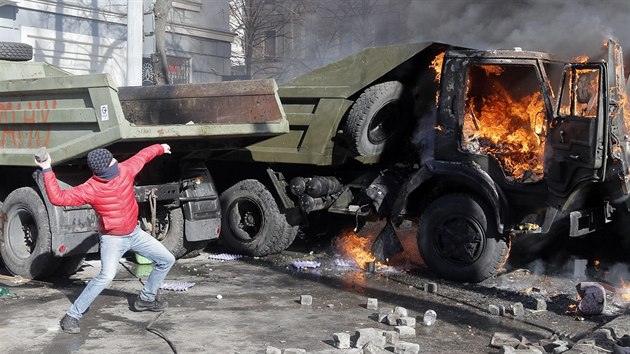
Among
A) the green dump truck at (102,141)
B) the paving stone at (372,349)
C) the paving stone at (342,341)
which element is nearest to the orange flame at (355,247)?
the green dump truck at (102,141)

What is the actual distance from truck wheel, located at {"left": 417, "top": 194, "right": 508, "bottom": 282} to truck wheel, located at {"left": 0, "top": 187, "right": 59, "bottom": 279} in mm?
3755

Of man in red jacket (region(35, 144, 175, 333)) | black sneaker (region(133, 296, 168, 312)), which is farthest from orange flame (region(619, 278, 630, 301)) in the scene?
man in red jacket (region(35, 144, 175, 333))

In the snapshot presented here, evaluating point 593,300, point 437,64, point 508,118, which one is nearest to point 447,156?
point 508,118

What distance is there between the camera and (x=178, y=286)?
7500mm

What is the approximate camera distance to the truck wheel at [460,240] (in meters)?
7.62

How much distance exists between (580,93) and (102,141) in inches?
166

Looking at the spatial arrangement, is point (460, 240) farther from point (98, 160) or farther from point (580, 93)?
point (98, 160)

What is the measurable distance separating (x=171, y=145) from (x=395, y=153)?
2613 millimetres

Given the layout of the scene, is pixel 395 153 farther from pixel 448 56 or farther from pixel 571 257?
pixel 571 257

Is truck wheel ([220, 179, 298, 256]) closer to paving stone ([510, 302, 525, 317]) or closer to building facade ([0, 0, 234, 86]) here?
paving stone ([510, 302, 525, 317])

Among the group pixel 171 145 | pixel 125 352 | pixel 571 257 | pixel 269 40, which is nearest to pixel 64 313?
pixel 125 352

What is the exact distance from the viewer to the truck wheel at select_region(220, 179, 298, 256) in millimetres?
9250

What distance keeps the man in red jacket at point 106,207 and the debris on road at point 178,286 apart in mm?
1232

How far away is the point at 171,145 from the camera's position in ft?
25.4
